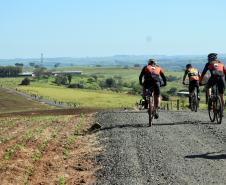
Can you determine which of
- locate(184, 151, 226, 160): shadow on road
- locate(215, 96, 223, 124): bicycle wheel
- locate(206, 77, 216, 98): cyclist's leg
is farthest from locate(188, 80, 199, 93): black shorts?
locate(184, 151, 226, 160): shadow on road

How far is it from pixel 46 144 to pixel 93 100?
366ft

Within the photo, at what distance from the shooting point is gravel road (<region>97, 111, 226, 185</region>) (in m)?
9.56

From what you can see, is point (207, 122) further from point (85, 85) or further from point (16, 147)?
point (85, 85)

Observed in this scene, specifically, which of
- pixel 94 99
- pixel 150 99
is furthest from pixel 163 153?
pixel 94 99

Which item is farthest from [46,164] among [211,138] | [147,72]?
[147,72]

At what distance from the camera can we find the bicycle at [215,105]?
17.0 m

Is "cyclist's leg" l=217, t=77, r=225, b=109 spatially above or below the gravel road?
above

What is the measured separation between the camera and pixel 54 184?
10.1 metres

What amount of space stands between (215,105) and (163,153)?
6.08m

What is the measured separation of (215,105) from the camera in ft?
57.0

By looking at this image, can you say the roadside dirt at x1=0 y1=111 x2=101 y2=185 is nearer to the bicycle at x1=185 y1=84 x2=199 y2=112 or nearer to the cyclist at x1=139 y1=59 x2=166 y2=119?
the cyclist at x1=139 y1=59 x2=166 y2=119

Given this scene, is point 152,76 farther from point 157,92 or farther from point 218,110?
point 218,110

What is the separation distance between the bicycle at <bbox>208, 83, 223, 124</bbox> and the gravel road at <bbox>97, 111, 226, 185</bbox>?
0.31m

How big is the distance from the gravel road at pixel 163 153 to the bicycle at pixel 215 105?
31 cm
